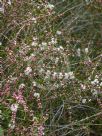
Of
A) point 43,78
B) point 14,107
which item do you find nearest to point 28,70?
point 43,78

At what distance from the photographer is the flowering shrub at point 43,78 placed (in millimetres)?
2828

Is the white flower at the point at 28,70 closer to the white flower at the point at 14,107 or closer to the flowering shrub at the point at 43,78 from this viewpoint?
the flowering shrub at the point at 43,78

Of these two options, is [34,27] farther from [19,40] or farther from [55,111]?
[55,111]

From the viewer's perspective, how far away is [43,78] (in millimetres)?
3092

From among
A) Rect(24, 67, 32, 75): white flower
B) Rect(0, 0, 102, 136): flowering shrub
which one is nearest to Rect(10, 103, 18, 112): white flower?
Rect(0, 0, 102, 136): flowering shrub

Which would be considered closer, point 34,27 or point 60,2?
point 34,27

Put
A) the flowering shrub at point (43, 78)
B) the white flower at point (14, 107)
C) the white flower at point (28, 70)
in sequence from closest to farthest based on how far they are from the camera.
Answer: the white flower at point (14, 107), the flowering shrub at point (43, 78), the white flower at point (28, 70)

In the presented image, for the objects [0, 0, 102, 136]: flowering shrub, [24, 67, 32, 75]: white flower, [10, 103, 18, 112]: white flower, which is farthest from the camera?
[24, 67, 32, 75]: white flower

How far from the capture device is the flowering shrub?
9.28 feet

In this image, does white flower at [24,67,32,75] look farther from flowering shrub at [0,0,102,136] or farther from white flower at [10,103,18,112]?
white flower at [10,103,18,112]

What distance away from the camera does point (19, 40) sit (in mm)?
3410

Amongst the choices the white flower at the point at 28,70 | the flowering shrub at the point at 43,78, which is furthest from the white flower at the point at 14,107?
the white flower at the point at 28,70

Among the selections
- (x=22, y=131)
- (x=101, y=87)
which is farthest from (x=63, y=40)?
(x=22, y=131)

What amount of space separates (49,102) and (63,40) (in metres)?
0.78
